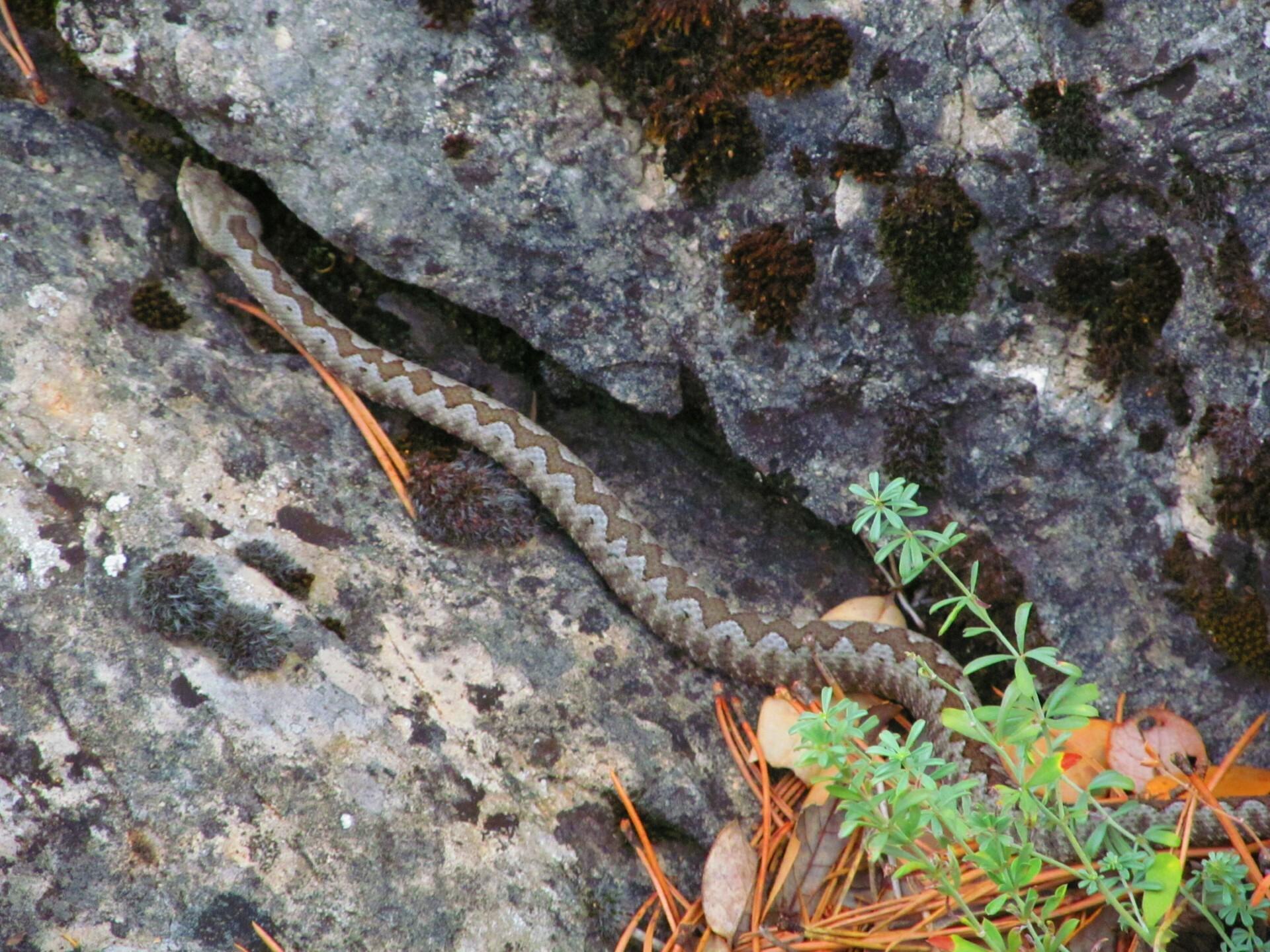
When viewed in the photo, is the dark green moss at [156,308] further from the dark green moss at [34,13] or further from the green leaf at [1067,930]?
the green leaf at [1067,930]

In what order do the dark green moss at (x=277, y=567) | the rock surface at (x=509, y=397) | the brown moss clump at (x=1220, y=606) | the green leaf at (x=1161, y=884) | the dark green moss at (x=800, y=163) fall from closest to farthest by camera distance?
1. the green leaf at (x=1161, y=884)
2. the rock surface at (x=509, y=397)
3. the brown moss clump at (x=1220, y=606)
4. the dark green moss at (x=277, y=567)
5. the dark green moss at (x=800, y=163)

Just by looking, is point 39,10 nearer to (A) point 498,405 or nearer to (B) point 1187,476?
(A) point 498,405

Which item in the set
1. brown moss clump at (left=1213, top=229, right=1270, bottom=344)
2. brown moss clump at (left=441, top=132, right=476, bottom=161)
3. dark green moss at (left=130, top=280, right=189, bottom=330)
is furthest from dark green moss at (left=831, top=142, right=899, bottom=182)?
dark green moss at (left=130, top=280, right=189, bottom=330)

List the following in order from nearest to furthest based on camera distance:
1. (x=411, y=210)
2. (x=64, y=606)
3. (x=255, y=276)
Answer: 1. (x=64, y=606)
2. (x=411, y=210)
3. (x=255, y=276)

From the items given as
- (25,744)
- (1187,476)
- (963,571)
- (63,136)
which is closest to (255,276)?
(63,136)

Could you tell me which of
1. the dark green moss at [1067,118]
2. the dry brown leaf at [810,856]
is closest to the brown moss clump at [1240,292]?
the dark green moss at [1067,118]
